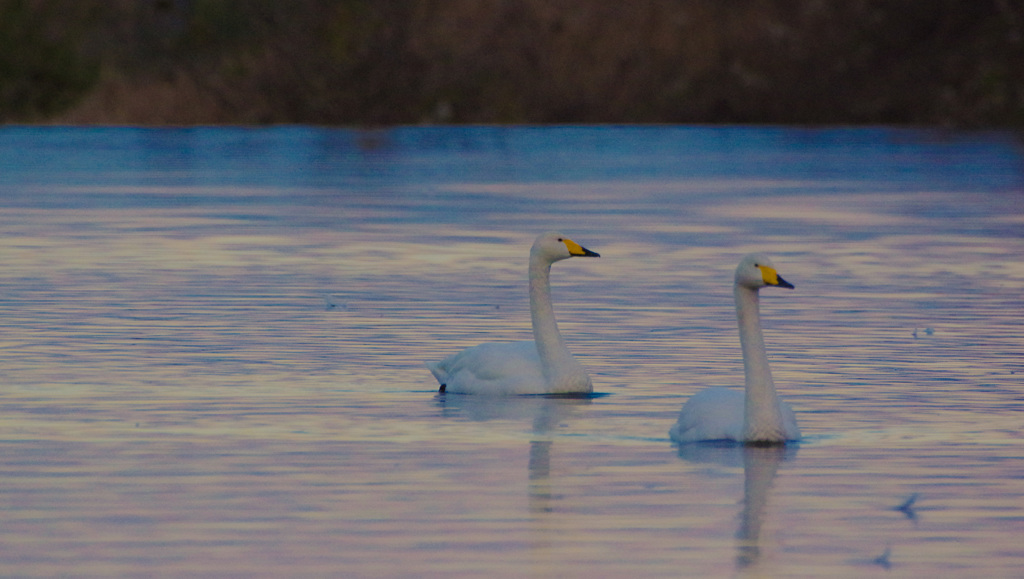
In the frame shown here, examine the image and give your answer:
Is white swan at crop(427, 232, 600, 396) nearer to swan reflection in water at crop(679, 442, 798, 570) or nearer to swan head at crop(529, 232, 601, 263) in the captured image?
swan head at crop(529, 232, 601, 263)

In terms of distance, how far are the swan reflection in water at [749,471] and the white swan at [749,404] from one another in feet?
0.18

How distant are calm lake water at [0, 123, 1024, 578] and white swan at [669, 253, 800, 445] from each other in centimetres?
16

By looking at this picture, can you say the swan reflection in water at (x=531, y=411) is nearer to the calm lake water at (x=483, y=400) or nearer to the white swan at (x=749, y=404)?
the calm lake water at (x=483, y=400)

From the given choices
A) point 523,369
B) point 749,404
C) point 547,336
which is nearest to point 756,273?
point 749,404

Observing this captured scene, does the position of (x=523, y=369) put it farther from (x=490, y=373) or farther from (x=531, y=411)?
(x=531, y=411)

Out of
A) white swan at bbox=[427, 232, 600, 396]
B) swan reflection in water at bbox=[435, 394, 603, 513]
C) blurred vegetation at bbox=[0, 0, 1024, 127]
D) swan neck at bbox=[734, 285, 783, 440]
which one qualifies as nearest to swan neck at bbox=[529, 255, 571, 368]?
white swan at bbox=[427, 232, 600, 396]

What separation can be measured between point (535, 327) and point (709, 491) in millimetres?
2877

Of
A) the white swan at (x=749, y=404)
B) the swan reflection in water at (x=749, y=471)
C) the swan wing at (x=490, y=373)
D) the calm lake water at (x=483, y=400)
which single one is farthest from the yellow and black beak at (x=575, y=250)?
the swan reflection in water at (x=749, y=471)

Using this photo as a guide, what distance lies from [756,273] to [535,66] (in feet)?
153

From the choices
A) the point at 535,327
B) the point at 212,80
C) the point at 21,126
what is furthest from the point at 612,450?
the point at 21,126

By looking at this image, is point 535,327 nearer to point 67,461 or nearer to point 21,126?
point 67,461

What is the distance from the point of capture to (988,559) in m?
7.43

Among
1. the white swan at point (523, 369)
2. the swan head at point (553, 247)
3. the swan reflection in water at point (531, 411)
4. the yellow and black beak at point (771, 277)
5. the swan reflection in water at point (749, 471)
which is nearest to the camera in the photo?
the swan reflection in water at point (749, 471)

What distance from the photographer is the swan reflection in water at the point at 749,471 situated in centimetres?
762
